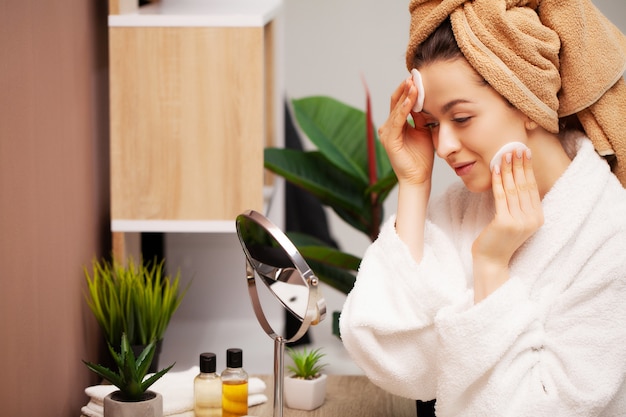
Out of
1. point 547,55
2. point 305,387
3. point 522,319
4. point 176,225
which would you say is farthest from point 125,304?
point 547,55

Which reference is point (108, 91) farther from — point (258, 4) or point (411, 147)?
point (411, 147)

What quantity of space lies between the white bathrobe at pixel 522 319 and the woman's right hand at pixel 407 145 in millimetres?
121

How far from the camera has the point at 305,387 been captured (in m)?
1.59

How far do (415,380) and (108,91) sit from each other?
1.00 meters

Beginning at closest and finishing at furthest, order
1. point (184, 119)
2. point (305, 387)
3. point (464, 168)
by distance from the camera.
A: point (464, 168) → point (305, 387) → point (184, 119)

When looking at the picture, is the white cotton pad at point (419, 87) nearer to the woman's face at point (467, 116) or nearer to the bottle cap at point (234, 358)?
the woman's face at point (467, 116)

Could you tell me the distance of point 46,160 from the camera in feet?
4.61

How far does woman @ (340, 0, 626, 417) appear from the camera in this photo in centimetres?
122

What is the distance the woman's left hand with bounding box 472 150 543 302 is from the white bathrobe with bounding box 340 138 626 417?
3 centimetres

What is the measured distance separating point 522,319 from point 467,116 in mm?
329

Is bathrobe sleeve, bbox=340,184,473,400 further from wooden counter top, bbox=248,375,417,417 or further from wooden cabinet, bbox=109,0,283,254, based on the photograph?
wooden cabinet, bbox=109,0,283,254

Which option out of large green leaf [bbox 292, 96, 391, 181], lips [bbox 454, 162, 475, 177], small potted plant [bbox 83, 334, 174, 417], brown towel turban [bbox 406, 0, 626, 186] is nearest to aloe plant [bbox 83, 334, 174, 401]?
small potted plant [bbox 83, 334, 174, 417]

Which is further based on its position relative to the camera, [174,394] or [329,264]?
[329,264]

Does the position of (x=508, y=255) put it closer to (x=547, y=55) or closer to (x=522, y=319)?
(x=522, y=319)
